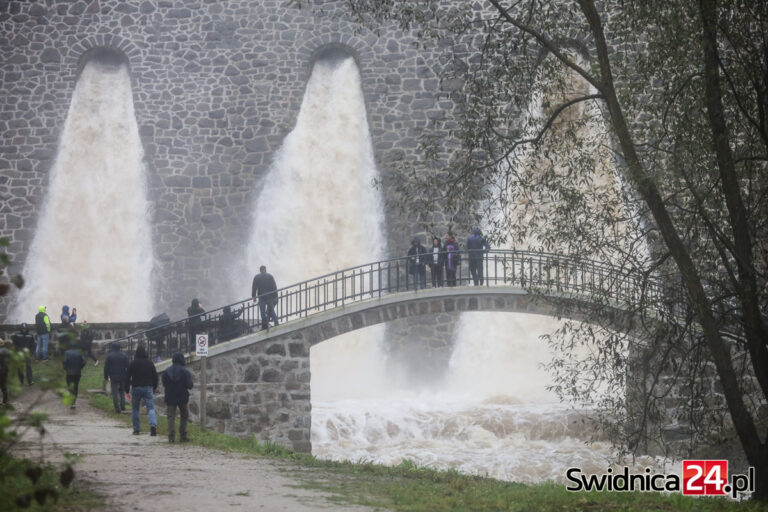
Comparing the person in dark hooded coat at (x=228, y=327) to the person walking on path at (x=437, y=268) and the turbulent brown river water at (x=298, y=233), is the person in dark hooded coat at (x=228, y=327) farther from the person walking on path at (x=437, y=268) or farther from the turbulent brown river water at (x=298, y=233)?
the turbulent brown river water at (x=298, y=233)

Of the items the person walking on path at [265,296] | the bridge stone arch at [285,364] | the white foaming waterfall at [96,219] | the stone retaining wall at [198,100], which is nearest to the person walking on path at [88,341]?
the bridge stone arch at [285,364]

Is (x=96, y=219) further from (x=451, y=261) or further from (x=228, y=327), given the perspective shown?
(x=451, y=261)

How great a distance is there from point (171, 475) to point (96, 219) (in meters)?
19.1

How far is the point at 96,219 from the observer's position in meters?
29.3

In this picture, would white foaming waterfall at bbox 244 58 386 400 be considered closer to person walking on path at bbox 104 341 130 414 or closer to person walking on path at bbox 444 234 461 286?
person walking on path at bbox 444 234 461 286

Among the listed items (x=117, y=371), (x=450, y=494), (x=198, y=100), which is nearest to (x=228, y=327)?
(x=117, y=371)

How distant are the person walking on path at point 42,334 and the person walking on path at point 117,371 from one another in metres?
4.48

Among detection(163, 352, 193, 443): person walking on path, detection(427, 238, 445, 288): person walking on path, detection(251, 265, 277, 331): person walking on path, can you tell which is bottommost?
detection(163, 352, 193, 443): person walking on path

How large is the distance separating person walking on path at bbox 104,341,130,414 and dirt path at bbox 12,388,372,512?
5.60ft

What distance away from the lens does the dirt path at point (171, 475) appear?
9.61 meters

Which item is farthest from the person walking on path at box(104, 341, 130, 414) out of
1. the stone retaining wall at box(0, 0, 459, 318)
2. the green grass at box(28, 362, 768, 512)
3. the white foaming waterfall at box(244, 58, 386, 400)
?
the white foaming waterfall at box(244, 58, 386, 400)

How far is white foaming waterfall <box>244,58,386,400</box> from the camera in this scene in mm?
28734

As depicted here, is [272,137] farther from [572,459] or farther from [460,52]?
[572,459]

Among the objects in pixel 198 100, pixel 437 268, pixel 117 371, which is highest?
pixel 198 100
